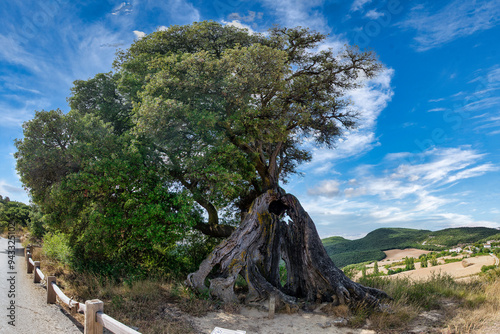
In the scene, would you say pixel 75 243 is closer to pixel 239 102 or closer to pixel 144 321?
pixel 144 321

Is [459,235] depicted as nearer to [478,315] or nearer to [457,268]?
[457,268]

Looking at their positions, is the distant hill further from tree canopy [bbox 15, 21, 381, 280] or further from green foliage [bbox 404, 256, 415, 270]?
tree canopy [bbox 15, 21, 381, 280]

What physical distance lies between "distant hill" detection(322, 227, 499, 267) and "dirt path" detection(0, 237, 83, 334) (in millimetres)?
18717

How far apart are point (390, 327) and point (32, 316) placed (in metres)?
10.4

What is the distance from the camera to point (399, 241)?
33719mm

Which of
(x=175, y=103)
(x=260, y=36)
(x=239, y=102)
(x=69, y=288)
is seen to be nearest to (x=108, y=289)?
(x=69, y=288)

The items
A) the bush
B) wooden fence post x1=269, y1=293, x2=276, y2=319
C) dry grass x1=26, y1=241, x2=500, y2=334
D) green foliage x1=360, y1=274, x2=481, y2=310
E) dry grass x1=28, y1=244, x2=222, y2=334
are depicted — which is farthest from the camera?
the bush

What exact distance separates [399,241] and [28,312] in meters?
34.3

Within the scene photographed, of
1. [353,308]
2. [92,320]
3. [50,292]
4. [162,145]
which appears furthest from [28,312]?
[353,308]

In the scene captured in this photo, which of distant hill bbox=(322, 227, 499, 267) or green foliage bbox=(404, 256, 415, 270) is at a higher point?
distant hill bbox=(322, 227, 499, 267)

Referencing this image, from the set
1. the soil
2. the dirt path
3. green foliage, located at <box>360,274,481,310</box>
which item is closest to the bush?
the dirt path

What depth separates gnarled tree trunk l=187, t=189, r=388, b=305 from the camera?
1120 centimetres

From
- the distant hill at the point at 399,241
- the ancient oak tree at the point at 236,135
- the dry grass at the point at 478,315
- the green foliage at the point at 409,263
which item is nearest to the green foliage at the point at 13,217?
the ancient oak tree at the point at 236,135

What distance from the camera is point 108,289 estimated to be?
10.7 meters
